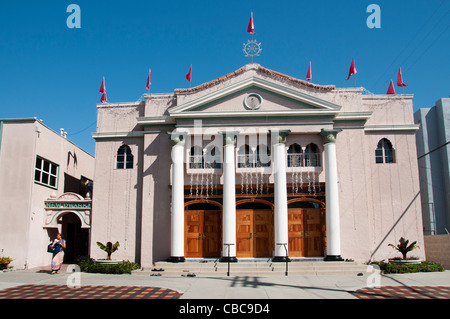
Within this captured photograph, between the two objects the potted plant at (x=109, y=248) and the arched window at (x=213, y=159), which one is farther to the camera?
the arched window at (x=213, y=159)

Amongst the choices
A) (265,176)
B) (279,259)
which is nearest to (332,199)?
(265,176)

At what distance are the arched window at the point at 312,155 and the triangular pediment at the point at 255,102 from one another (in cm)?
178

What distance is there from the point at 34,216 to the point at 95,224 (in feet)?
9.58

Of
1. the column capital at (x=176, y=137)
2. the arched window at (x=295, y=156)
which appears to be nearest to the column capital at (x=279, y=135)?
the arched window at (x=295, y=156)

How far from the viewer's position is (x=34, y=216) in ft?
66.2

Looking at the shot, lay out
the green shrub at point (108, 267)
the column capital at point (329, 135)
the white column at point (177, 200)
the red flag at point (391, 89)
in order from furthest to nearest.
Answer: the red flag at point (391, 89), the column capital at point (329, 135), the white column at point (177, 200), the green shrub at point (108, 267)

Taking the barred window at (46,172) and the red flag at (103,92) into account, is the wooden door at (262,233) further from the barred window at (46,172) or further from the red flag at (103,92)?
the barred window at (46,172)

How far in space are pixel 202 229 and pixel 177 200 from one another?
2.19m

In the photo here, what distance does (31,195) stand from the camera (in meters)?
19.9

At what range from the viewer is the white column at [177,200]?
18.8 meters

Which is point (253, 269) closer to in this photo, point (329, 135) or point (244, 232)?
point (244, 232)

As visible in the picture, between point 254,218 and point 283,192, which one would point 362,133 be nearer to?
point 283,192
